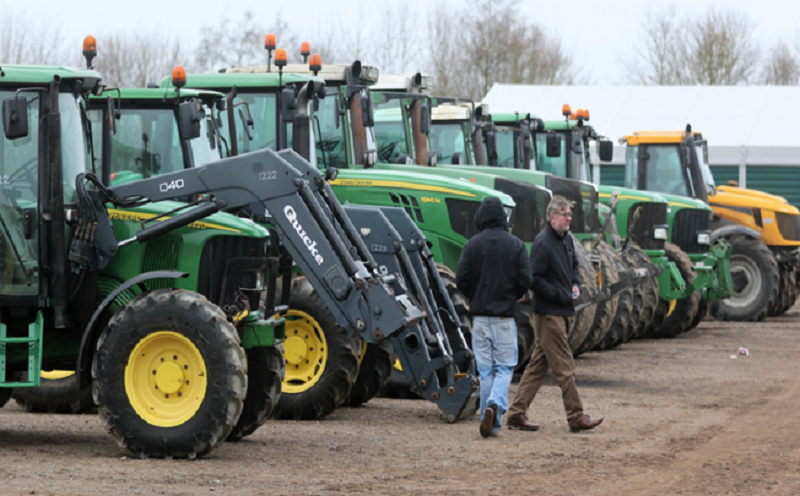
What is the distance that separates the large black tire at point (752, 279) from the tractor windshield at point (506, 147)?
15.4 ft

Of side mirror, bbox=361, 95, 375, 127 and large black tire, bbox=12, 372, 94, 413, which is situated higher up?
side mirror, bbox=361, 95, 375, 127

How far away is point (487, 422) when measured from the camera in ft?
32.2

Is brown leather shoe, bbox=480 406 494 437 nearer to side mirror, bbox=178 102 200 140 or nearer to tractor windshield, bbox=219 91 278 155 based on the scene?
side mirror, bbox=178 102 200 140

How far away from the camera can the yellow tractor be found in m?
21.9

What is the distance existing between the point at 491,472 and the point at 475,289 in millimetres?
2044

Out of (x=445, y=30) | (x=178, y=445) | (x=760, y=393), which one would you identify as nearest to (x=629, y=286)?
(x=760, y=393)

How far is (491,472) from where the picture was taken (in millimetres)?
8406

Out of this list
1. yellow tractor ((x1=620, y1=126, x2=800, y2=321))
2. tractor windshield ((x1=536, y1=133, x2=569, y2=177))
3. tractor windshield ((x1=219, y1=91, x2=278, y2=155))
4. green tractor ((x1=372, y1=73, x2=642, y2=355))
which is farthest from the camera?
yellow tractor ((x1=620, y1=126, x2=800, y2=321))

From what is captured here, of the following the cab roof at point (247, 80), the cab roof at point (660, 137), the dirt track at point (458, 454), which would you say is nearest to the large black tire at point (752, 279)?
the cab roof at point (660, 137)

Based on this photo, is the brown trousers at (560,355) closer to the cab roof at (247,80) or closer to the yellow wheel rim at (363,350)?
the yellow wheel rim at (363,350)

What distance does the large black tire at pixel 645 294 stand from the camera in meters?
17.9

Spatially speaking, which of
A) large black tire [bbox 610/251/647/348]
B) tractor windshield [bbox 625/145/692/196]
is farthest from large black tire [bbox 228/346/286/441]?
tractor windshield [bbox 625/145/692/196]

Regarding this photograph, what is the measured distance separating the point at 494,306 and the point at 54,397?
398 cm

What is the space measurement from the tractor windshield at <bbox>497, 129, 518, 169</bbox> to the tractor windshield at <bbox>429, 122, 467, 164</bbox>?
214 centimetres
